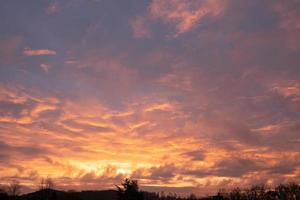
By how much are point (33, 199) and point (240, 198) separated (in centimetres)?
7559

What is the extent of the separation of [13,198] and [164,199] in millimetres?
72583

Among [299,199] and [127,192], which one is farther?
[299,199]

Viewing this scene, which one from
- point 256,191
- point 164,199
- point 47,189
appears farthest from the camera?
point 164,199

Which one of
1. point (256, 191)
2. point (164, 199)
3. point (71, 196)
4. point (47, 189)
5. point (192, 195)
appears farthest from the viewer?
point (164, 199)

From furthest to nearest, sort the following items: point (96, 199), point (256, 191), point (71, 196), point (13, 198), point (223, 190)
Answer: point (96, 199) < point (13, 198) < point (223, 190) < point (71, 196) < point (256, 191)

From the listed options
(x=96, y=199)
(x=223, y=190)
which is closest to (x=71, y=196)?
(x=223, y=190)

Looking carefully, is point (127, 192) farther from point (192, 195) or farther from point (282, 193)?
point (192, 195)

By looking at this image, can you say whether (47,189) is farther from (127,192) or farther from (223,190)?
(127,192)

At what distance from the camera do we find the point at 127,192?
38031 millimetres

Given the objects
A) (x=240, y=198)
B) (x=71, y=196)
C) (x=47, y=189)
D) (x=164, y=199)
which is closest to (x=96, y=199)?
(x=164, y=199)

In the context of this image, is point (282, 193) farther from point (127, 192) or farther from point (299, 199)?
point (127, 192)

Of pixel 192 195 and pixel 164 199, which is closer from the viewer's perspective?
pixel 192 195

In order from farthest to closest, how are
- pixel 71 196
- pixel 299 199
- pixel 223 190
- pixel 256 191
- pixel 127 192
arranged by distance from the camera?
pixel 223 190
pixel 71 196
pixel 256 191
pixel 299 199
pixel 127 192

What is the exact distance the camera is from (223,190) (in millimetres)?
85812
